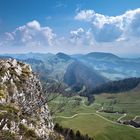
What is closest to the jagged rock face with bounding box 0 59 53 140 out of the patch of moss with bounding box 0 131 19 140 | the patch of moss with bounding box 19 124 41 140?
the patch of moss with bounding box 19 124 41 140

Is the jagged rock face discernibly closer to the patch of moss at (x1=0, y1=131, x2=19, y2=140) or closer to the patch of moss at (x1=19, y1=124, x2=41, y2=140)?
the patch of moss at (x1=19, y1=124, x2=41, y2=140)

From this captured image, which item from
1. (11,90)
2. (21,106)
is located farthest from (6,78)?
(21,106)

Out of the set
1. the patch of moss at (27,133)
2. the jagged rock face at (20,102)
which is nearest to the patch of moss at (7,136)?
the jagged rock face at (20,102)

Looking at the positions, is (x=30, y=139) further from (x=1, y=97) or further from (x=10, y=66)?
(x=10, y=66)

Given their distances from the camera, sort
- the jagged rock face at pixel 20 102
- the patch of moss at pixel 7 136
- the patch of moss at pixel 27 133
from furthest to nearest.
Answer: the jagged rock face at pixel 20 102, the patch of moss at pixel 27 133, the patch of moss at pixel 7 136

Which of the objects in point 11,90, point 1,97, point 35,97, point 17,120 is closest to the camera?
point 17,120

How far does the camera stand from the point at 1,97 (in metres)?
56.8

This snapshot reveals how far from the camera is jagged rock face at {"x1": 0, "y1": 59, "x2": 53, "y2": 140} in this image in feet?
158

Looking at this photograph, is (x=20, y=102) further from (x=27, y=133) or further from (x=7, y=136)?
(x=7, y=136)

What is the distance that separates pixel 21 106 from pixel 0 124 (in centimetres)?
1642

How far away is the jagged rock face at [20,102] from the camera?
4809cm

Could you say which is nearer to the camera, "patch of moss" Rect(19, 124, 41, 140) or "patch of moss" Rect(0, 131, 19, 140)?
"patch of moss" Rect(0, 131, 19, 140)

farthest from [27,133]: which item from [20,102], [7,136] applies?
[20,102]

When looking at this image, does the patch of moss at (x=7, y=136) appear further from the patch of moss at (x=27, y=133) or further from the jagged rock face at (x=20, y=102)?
the patch of moss at (x=27, y=133)
